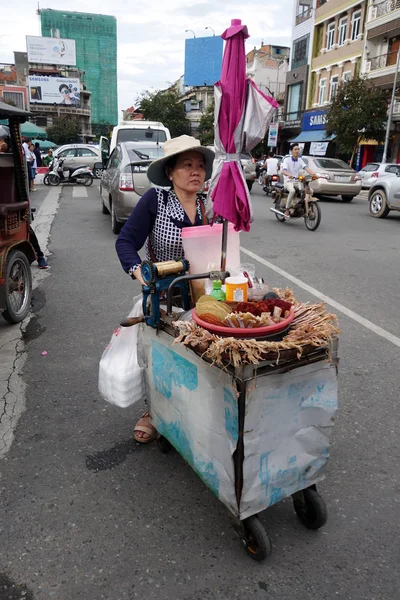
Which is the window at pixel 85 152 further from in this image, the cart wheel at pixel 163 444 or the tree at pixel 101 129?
the tree at pixel 101 129

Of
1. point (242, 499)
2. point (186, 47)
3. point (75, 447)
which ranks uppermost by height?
point (186, 47)

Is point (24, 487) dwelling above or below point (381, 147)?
below

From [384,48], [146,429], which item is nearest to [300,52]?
[384,48]

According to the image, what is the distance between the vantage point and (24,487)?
8.48ft

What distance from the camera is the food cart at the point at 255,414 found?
1.91 meters

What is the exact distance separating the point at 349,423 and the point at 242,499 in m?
1.41

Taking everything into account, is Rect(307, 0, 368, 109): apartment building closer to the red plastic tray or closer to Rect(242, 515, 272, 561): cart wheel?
the red plastic tray

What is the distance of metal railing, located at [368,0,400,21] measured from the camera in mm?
28578

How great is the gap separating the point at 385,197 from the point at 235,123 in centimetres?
1200

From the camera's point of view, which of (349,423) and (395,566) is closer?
(395,566)

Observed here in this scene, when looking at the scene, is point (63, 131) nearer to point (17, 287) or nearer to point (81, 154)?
point (81, 154)

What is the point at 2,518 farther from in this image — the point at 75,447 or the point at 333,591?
the point at 333,591

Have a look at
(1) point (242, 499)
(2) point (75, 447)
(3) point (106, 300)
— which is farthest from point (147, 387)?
(3) point (106, 300)

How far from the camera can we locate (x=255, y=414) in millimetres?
1954
